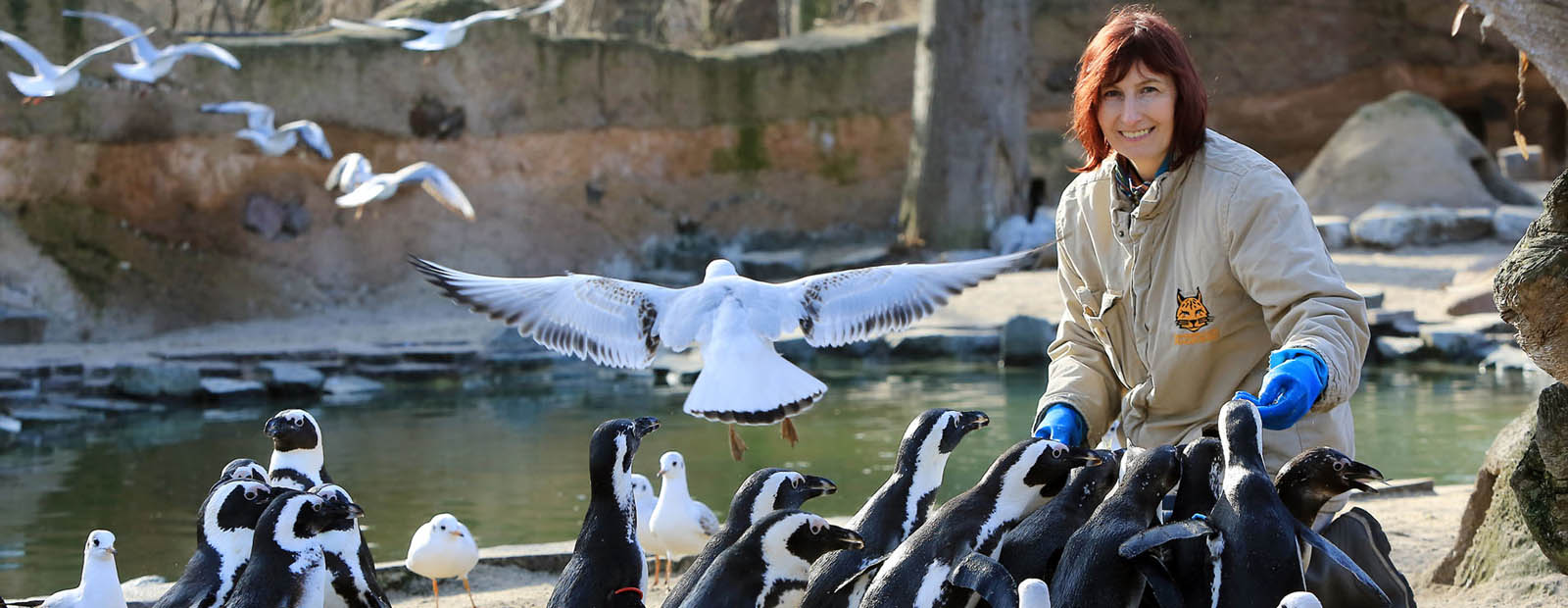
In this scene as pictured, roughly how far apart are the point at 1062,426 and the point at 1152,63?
86cm

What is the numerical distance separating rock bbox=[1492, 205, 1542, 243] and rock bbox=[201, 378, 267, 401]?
11.1m

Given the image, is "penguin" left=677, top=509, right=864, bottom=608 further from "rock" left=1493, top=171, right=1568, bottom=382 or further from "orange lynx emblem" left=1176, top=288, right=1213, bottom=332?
"rock" left=1493, top=171, right=1568, bottom=382

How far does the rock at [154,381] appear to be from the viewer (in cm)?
1119

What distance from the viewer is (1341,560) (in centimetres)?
299

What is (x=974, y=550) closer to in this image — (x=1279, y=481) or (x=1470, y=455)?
(x=1279, y=481)

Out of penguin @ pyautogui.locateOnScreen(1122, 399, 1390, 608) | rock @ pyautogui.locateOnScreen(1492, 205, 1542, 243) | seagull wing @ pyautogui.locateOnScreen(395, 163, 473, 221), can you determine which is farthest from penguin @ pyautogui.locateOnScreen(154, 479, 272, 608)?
rock @ pyautogui.locateOnScreen(1492, 205, 1542, 243)

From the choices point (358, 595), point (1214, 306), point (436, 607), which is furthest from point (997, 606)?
point (436, 607)

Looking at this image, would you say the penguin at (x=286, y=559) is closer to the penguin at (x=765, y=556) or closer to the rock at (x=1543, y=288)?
the penguin at (x=765, y=556)

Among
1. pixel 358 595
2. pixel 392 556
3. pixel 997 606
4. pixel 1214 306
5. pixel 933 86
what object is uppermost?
pixel 933 86

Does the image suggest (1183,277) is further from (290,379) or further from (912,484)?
(290,379)

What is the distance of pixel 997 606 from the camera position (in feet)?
9.23

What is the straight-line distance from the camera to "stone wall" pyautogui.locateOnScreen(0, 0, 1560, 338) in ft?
47.7

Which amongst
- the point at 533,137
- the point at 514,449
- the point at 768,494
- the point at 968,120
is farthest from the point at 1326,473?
the point at 533,137

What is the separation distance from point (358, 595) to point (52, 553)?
3.40 metres
